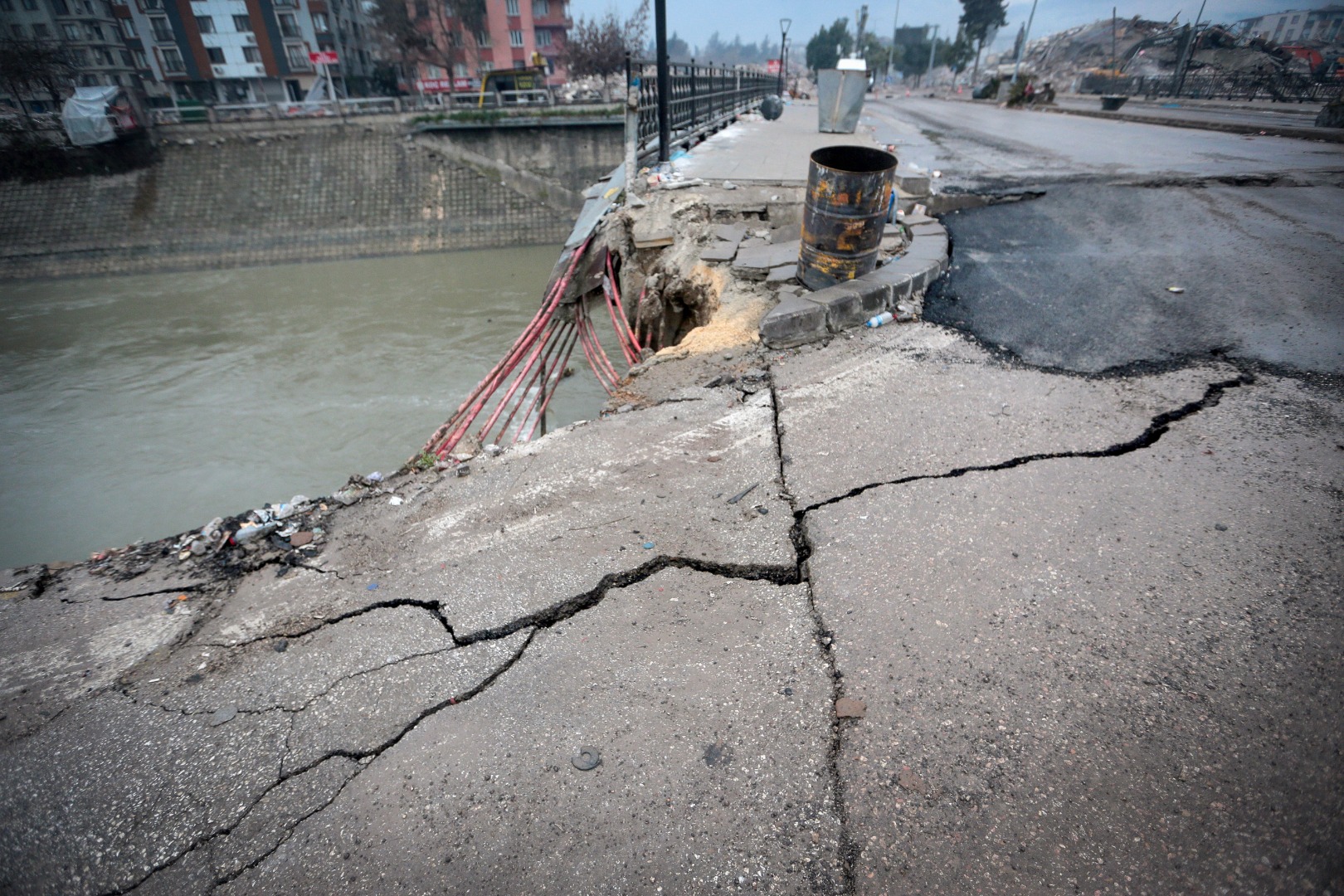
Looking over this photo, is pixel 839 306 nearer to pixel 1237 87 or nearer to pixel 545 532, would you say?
pixel 545 532

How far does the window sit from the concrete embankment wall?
2150 cm

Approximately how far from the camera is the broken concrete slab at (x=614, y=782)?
4.41 feet

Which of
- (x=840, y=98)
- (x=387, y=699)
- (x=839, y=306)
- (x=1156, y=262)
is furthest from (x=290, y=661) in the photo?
(x=840, y=98)

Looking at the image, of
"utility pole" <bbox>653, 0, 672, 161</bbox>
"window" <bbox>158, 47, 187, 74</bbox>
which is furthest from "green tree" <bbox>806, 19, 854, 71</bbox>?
"utility pole" <bbox>653, 0, 672, 161</bbox>

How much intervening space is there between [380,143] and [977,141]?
2262cm

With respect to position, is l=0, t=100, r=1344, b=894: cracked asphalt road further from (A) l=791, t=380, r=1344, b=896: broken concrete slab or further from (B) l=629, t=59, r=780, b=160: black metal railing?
(B) l=629, t=59, r=780, b=160: black metal railing

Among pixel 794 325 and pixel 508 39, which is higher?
pixel 508 39

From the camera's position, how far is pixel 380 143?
75.8ft

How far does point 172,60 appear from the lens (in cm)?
3622

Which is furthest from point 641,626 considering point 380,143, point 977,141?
point 380,143

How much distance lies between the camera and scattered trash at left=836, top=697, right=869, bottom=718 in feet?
5.22

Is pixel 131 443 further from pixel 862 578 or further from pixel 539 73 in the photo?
pixel 539 73

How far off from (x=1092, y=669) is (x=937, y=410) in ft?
5.26

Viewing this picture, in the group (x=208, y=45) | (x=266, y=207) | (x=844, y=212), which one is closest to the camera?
(x=844, y=212)
